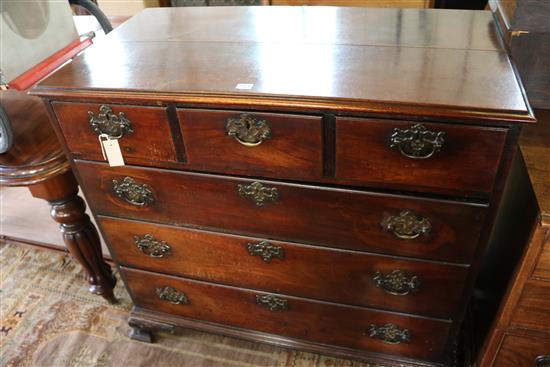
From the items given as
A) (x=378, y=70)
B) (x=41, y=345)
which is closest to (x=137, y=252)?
(x=41, y=345)

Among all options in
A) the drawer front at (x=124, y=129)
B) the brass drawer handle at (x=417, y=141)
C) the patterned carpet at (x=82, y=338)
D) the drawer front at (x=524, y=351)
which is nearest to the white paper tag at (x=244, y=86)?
the drawer front at (x=124, y=129)

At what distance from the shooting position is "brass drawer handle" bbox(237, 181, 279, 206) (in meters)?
0.98

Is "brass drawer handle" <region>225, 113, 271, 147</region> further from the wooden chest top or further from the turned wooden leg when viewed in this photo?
the turned wooden leg

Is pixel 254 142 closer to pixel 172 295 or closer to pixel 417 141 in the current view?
pixel 417 141

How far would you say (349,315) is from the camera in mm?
1188

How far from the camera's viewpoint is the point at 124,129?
3.17 ft

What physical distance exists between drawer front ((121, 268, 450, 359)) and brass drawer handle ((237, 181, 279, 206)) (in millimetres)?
329

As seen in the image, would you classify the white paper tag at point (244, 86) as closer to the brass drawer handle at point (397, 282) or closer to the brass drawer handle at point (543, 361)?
the brass drawer handle at point (397, 282)

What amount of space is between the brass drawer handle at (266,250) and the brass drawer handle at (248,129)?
0.29m

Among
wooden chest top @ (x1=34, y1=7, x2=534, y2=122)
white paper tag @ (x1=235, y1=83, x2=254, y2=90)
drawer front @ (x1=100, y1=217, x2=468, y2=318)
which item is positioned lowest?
drawer front @ (x1=100, y1=217, x2=468, y2=318)

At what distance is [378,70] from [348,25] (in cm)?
27

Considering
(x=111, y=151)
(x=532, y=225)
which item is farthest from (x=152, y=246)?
(x=532, y=225)

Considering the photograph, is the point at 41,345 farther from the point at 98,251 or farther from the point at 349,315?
the point at 349,315

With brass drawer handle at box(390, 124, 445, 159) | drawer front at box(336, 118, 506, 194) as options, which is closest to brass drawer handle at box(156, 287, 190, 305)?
drawer front at box(336, 118, 506, 194)
